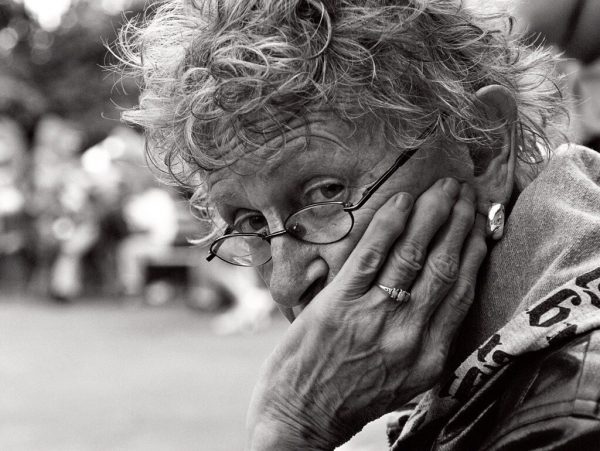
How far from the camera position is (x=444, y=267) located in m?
1.70

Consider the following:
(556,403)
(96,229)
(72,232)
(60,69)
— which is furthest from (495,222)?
(60,69)

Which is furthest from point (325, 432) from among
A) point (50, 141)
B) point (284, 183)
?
point (50, 141)

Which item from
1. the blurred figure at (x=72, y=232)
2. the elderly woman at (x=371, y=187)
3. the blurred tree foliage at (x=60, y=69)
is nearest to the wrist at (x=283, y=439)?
the elderly woman at (x=371, y=187)

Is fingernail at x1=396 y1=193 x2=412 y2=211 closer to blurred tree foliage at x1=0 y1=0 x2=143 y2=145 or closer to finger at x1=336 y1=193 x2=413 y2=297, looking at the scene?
finger at x1=336 y1=193 x2=413 y2=297

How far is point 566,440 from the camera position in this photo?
4.10ft

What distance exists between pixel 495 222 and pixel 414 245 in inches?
7.9

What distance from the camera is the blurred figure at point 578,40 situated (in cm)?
284

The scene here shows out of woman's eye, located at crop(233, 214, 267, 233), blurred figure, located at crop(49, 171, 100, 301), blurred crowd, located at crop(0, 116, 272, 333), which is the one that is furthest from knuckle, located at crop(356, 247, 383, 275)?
blurred figure, located at crop(49, 171, 100, 301)

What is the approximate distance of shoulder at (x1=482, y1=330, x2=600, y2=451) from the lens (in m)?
1.24

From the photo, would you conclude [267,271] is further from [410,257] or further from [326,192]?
[410,257]

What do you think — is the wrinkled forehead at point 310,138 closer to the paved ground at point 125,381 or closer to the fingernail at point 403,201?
the fingernail at point 403,201

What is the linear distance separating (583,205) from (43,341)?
8.96 meters

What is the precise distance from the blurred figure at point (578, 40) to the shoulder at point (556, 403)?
1.60m

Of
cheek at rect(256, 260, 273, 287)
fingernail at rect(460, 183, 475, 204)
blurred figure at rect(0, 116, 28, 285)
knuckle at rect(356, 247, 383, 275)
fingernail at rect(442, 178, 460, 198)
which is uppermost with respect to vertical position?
fingernail at rect(442, 178, 460, 198)
